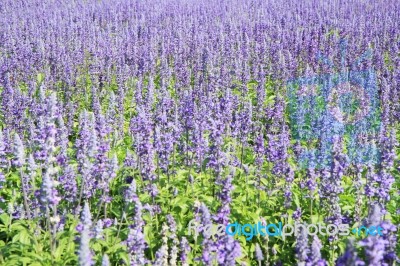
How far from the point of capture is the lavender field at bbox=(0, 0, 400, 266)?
17.0 feet

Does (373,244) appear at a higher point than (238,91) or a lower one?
higher

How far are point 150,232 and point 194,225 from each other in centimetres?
54

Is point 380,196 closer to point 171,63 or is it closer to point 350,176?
point 350,176

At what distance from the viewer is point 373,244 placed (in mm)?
3168

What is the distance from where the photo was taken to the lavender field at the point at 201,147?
5.19 meters

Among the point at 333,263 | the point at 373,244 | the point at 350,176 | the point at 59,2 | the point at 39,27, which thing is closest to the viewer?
the point at 373,244

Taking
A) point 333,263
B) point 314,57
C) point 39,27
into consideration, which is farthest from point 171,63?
point 333,263

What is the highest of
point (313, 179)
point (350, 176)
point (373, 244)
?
point (373, 244)

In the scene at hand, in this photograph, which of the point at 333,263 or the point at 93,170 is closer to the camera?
the point at 333,263

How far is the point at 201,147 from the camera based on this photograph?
281 inches
